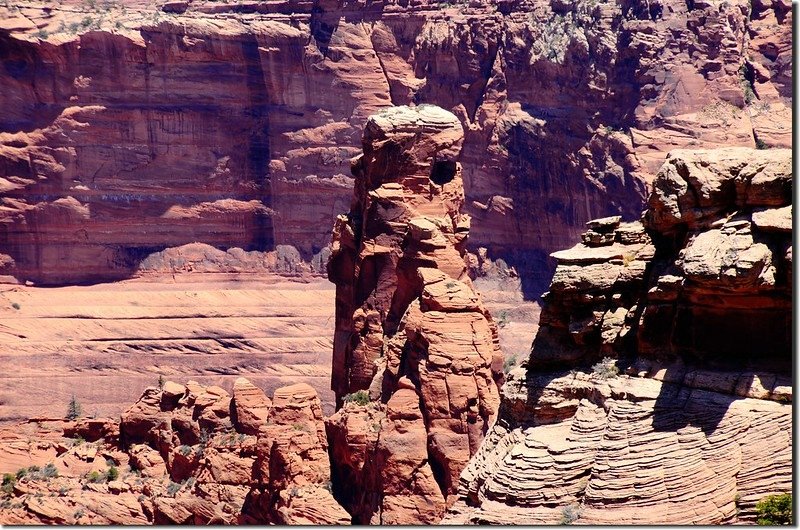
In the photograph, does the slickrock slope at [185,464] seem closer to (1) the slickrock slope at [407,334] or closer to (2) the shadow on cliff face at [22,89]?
(1) the slickrock slope at [407,334]

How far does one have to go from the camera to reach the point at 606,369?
32438 mm

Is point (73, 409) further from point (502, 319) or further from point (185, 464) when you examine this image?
point (185, 464)

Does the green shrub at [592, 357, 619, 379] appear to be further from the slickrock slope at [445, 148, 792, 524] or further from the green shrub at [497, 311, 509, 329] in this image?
the green shrub at [497, 311, 509, 329]

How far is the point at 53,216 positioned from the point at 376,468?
52.2 meters

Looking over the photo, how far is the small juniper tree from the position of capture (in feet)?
260

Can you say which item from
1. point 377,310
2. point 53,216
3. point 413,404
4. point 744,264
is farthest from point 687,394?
point 53,216

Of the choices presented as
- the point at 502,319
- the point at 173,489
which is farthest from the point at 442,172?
the point at 502,319

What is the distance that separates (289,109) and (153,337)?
1458cm

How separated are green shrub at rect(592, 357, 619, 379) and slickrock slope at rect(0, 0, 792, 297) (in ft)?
203

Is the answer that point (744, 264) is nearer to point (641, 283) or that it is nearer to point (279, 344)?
point (641, 283)

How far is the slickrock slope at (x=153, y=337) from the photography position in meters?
88.2

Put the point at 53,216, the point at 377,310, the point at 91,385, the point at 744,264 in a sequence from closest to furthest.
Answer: the point at 744,264
the point at 377,310
the point at 91,385
the point at 53,216

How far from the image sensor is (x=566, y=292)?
33562 millimetres

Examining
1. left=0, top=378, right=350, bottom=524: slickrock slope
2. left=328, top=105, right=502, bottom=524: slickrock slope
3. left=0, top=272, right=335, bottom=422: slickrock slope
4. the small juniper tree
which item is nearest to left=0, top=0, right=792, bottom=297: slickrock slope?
left=0, top=272, right=335, bottom=422: slickrock slope
